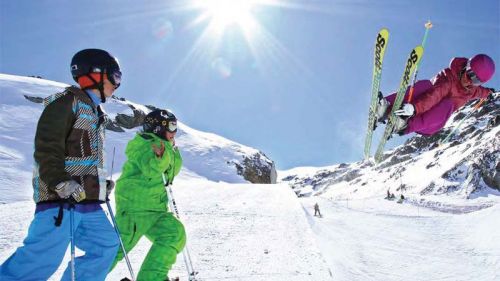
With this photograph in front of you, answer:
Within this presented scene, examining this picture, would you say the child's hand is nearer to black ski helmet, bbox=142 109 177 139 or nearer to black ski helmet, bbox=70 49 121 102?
black ski helmet, bbox=142 109 177 139

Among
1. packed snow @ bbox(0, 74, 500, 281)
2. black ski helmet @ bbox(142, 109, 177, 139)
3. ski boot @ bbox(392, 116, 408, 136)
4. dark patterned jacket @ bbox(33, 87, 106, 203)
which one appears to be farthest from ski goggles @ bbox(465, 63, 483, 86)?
dark patterned jacket @ bbox(33, 87, 106, 203)

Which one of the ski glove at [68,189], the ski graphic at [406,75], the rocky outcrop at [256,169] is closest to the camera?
the ski glove at [68,189]

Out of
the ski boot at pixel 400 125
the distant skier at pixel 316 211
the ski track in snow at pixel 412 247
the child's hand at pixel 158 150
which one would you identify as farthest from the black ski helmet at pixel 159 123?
the distant skier at pixel 316 211

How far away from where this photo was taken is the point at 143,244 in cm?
669

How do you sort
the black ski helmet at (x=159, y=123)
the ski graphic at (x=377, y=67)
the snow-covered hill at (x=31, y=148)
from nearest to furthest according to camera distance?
the black ski helmet at (x=159, y=123), the ski graphic at (x=377, y=67), the snow-covered hill at (x=31, y=148)

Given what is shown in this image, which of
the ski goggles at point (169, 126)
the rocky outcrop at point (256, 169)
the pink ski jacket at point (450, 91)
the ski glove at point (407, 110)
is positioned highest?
the rocky outcrop at point (256, 169)

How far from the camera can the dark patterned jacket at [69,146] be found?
3.01 meters

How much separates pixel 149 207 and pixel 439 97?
5.19 m

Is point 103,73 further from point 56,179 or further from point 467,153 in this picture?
point 467,153

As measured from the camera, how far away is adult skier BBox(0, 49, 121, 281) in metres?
2.97

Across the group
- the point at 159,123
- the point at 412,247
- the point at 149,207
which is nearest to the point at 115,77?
the point at 159,123

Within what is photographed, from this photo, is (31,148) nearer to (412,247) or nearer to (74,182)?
(412,247)

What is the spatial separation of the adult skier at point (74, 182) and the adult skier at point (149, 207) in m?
0.50

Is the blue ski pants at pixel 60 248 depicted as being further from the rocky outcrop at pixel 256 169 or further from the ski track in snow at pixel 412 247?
the rocky outcrop at pixel 256 169
